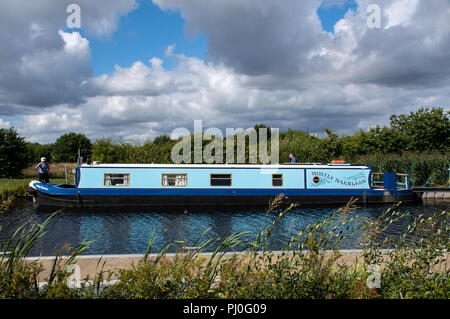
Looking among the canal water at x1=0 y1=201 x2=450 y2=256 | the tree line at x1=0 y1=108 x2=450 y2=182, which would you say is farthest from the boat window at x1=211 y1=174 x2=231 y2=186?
the tree line at x1=0 y1=108 x2=450 y2=182

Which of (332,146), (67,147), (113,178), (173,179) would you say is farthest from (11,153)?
(67,147)

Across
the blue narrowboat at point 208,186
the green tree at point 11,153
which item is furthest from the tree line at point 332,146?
the blue narrowboat at point 208,186

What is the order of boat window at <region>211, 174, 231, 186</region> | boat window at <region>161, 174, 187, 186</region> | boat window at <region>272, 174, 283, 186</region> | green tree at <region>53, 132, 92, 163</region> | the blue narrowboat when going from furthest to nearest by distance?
green tree at <region>53, 132, 92, 163</region> → boat window at <region>272, 174, 283, 186</region> → boat window at <region>211, 174, 231, 186</region> → boat window at <region>161, 174, 187, 186</region> → the blue narrowboat

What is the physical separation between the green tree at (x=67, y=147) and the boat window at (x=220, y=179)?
2822 inches

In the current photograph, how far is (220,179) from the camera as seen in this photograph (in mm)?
18375

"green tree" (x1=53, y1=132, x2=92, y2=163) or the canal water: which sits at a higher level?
"green tree" (x1=53, y1=132, x2=92, y2=163)

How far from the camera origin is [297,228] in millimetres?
12508

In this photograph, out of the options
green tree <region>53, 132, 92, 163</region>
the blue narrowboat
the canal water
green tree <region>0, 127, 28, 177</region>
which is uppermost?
green tree <region>53, 132, 92, 163</region>

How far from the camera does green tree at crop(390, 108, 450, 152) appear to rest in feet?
101

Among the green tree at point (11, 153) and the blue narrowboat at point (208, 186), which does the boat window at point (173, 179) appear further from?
the green tree at point (11, 153)

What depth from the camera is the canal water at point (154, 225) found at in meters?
10.1

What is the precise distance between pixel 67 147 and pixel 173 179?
7317 centimetres

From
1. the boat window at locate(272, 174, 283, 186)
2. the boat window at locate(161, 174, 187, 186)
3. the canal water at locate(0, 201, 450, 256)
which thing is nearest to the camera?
the canal water at locate(0, 201, 450, 256)

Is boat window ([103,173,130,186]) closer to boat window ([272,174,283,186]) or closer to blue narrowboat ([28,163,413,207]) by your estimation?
blue narrowboat ([28,163,413,207])
